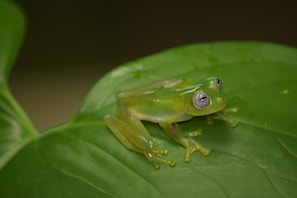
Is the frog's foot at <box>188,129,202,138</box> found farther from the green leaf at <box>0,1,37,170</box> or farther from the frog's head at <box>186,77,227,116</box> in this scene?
the green leaf at <box>0,1,37,170</box>

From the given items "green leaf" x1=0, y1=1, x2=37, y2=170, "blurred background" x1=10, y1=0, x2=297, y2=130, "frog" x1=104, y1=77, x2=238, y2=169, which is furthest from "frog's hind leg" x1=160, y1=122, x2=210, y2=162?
"blurred background" x1=10, y1=0, x2=297, y2=130

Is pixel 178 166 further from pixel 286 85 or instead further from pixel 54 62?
pixel 54 62

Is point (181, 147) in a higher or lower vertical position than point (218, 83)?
lower

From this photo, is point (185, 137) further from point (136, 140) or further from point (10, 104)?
point (10, 104)

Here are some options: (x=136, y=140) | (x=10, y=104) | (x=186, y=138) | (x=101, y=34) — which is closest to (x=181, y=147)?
(x=186, y=138)

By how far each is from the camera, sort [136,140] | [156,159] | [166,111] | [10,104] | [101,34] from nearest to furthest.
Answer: [156,159] < [136,140] < [166,111] < [10,104] < [101,34]

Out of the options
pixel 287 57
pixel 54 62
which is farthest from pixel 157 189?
pixel 54 62

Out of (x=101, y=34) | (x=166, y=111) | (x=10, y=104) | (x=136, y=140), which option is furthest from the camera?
(x=101, y=34)
